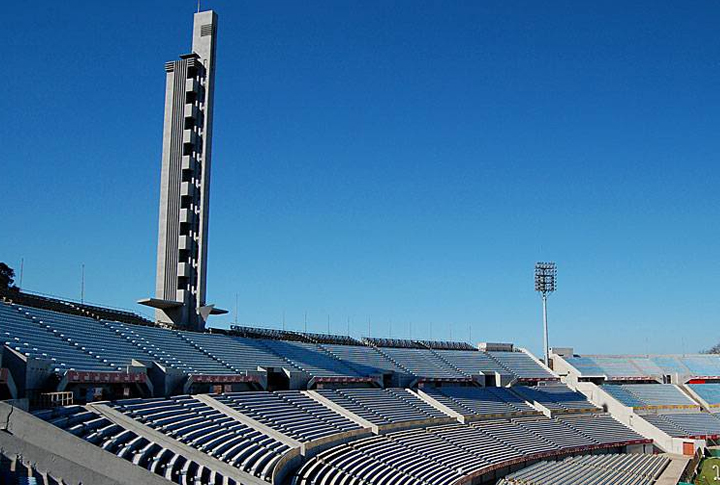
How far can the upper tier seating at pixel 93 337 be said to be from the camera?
1128 inches

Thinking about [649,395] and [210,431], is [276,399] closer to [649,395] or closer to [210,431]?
[210,431]

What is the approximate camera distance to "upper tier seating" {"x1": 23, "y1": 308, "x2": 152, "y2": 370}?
2864 cm

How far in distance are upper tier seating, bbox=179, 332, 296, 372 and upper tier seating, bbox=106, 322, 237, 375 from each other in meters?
0.83

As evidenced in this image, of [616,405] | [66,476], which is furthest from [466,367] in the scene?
[66,476]

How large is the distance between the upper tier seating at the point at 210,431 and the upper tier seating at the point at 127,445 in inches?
54.3

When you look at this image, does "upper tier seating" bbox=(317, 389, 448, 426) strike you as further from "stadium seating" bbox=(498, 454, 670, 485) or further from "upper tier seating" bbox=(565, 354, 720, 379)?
"upper tier seating" bbox=(565, 354, 720, 379)

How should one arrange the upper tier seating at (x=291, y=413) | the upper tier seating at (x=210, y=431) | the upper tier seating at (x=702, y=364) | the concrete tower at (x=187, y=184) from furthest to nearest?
the upper tier seating at (x=702, y=364), the concrete tower at (x=187, y=184), the upper tier seating at (x=291, y=413), the upper tier seating at (x=210, y=431)

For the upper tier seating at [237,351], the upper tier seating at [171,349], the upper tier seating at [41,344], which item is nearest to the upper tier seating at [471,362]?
the upper tier seating at [237,351]

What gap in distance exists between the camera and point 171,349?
34.9 metres

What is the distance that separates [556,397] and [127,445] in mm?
42945

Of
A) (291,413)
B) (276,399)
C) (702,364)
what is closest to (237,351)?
(276,399)

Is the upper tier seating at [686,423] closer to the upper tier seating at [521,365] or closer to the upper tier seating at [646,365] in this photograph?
the upper tier seating at [646,365]

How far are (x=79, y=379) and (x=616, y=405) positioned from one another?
4452 centimetres

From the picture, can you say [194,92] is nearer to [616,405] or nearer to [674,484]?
[674,484]
